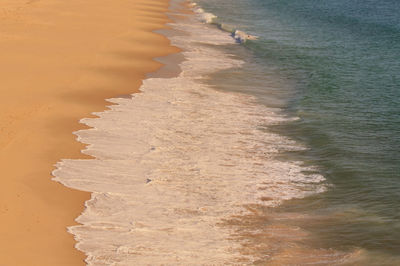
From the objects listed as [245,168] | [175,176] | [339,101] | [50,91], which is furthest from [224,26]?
[175,176]

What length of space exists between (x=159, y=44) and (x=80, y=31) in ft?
10.6

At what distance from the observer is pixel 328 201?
34.1 ft

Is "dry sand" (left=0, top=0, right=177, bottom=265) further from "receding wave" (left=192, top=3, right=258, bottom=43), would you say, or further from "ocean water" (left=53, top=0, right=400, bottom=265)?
"receding wave" (left=192, top=3, right=258, bottom=43)

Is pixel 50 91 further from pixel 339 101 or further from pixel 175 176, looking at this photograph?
pixel 339 101

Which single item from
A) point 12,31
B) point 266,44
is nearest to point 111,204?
point 12,31

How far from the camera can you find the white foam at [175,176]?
8375mm

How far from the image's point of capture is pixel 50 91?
15.2m

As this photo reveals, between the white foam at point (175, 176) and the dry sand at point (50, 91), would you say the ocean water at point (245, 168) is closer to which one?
the white foam at point (175, 176)

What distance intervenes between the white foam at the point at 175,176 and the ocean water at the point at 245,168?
0.03 metres

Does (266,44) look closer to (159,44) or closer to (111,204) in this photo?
(159,44)

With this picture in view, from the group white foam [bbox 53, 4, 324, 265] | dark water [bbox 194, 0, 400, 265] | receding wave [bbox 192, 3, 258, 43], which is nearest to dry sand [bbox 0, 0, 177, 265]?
white foam [bbox 53, 4, 324, 265]

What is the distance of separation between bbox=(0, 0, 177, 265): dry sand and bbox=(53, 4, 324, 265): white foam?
38 cm

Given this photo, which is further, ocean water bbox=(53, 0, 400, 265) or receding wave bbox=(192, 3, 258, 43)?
receding wave bbox=(192, 3, 258, 43)

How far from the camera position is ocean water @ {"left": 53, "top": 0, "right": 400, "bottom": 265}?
8.55m
